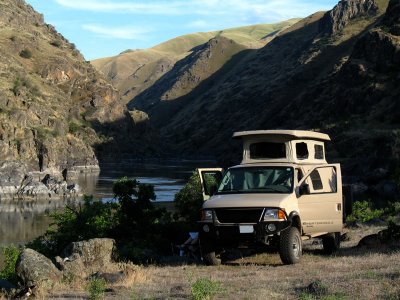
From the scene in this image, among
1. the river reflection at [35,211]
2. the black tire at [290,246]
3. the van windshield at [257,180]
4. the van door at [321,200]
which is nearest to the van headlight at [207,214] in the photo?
the van windshield at [257,180]

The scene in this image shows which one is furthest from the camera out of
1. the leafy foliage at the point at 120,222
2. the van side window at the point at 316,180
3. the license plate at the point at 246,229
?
the leafy foliage at the point at 120,222

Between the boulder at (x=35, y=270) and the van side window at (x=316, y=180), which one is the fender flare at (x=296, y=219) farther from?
the boulder at (x=35, y=270)

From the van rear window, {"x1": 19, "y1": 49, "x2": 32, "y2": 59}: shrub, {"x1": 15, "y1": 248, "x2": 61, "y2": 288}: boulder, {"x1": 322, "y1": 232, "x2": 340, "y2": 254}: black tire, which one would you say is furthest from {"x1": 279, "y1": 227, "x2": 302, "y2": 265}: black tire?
{"x1": 19, "y1": 49, "x2": 32, "y2": 59}: shrub

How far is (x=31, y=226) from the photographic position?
2218 inches

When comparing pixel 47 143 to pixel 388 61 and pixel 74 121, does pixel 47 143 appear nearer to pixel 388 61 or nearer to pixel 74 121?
pixel 74 121

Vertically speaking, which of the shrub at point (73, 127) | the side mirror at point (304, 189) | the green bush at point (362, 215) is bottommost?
the green bush at point (362, 215)

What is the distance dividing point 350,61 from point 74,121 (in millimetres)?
A: 80700

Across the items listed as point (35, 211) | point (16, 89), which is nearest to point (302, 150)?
point (35, 211)

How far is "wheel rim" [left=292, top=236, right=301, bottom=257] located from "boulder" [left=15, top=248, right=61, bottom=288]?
6080mm

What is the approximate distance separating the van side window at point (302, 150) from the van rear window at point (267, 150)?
1.99 ft

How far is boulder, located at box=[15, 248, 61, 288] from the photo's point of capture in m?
14.0

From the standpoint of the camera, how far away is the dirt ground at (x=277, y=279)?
11023mm

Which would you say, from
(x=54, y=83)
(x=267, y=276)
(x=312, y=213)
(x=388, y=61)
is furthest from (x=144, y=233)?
(x=54, y=83)

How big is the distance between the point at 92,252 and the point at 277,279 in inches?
267
